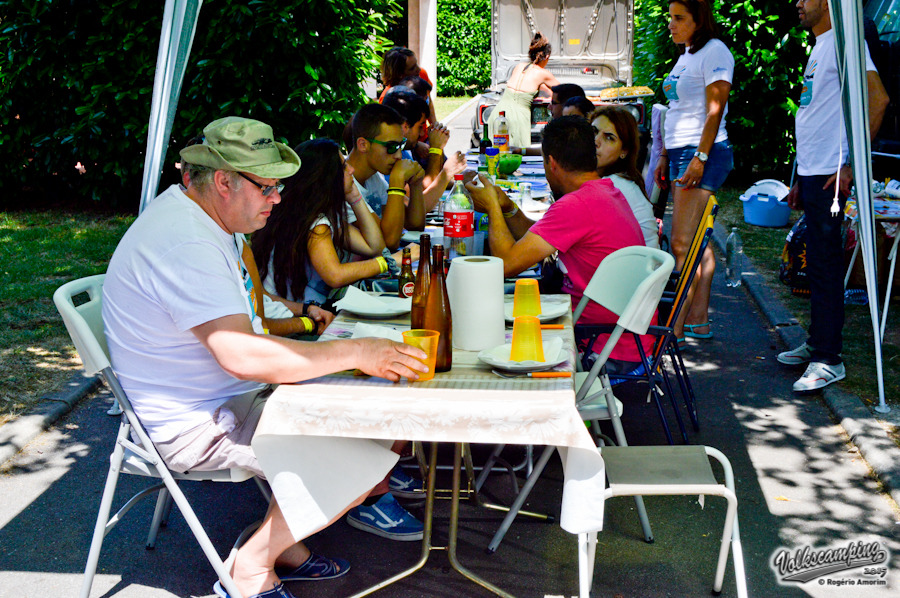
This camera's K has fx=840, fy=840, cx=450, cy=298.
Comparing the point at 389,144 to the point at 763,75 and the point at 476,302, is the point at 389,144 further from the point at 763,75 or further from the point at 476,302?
the point at 763,75

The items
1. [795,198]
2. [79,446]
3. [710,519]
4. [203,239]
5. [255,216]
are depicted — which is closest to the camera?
[203,239]

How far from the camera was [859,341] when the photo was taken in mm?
5344

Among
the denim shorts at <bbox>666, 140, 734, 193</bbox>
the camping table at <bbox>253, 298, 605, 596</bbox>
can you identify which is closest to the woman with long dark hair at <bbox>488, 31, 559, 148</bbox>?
the denim shorts at <bbox>666, 140, 734, 193</bbox>

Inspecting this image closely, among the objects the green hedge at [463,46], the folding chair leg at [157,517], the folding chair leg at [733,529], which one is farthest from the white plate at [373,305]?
the green hedge at [463,46]

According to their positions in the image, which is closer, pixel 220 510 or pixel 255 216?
pixel 255 216

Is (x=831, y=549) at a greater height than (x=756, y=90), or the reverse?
(x=756, y=90)

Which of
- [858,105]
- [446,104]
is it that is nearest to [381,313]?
[858,105]

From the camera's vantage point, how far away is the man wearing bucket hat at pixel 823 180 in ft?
14.3

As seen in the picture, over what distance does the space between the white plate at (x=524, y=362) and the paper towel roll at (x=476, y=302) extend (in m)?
0.07

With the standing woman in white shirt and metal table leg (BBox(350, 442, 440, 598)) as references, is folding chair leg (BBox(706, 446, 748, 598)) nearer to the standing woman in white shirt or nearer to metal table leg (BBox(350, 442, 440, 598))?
metal table leg (BBox(350, 442, 440, 598))

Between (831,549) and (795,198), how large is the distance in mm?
2511

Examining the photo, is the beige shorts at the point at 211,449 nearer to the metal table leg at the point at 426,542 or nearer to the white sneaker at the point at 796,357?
the metal table leg at the point at 426,542

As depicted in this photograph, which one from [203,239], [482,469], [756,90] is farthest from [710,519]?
[756,90]

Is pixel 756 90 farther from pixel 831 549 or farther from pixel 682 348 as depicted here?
pixel 831 549
